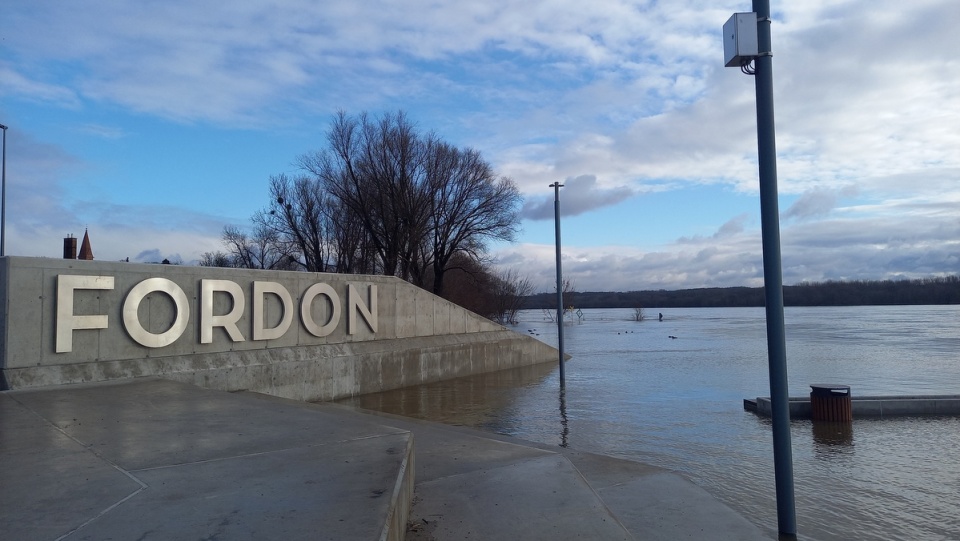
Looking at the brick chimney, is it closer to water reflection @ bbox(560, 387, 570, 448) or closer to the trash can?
water reflection @ bbox(560, 387, 570, 448)

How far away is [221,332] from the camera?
43.9 ft

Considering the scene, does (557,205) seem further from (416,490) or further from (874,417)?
(416,490)

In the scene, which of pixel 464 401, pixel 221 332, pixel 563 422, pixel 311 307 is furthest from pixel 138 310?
pixel 563 422

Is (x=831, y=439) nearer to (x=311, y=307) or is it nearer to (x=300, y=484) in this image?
(x=300, y=484)

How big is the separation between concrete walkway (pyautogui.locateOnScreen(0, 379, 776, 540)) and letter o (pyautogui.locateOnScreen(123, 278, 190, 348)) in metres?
3.24

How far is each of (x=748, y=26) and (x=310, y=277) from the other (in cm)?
1251

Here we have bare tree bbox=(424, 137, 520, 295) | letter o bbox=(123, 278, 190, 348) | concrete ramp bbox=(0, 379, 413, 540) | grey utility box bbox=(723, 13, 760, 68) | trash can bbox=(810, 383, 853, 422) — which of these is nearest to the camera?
concrete ramp bbox=(0, 379, 413, 540)

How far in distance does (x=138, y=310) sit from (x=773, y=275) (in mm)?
10685

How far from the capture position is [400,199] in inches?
1436

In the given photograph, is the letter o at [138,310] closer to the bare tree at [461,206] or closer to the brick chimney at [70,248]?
the brick chimney at [70,248]

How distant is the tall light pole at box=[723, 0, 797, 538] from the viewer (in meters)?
5.42

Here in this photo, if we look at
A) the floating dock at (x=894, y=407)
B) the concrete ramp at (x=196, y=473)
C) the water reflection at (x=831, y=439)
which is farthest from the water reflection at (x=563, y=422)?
the concrete ramp at (x=196, y=473)

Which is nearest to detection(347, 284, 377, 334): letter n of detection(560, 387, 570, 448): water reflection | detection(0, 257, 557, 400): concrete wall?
detection(0, 257, 557, 400): concrete wall

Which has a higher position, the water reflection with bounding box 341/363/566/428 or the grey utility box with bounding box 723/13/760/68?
the grey utility box with bounding box 723/13/760/68
